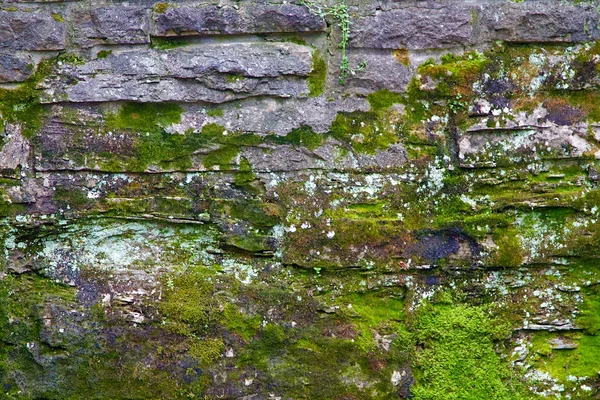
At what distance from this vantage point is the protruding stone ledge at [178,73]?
304 centimetres

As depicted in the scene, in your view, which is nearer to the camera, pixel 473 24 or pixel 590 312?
pixel 473 24

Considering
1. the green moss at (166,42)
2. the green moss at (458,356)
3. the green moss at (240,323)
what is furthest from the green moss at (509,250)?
the green moss at (166,42)

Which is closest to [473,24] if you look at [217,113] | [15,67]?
[217,113]

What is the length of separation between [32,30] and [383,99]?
1.88 m

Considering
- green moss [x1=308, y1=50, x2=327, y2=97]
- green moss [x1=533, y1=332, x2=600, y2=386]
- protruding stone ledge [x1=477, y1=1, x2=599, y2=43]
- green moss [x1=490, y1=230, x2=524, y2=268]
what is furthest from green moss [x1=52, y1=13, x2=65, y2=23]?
green moss [x1=533, y1=332, x2=600, y2=386]

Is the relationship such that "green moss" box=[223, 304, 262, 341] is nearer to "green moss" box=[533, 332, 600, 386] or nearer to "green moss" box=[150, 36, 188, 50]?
"green moss" box=[150, 36, 188, 50]

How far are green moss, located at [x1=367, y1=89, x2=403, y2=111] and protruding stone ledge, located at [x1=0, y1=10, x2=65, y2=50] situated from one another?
1662 millimetres

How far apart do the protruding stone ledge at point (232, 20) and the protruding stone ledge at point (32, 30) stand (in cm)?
50

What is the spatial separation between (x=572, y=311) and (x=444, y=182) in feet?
3.32

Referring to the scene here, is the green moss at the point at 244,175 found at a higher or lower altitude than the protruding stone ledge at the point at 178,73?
lower

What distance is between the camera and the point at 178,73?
304cm

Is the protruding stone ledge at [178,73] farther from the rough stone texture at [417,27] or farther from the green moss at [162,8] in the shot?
the rough stone texture at [417,27]

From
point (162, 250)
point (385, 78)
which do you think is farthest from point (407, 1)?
point (162, 250)

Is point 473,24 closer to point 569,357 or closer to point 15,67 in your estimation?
point 569,357
